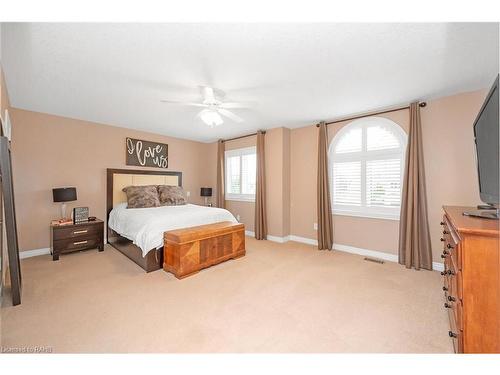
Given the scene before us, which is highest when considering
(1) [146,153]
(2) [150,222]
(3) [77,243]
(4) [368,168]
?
(1) [146,153]

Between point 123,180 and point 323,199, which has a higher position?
point 123,180

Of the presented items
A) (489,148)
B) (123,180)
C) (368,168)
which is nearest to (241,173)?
(123,180)

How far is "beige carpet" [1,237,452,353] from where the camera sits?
5.34ft

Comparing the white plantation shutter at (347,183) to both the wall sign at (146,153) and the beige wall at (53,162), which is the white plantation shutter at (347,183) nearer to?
the wall sign at (146,153)

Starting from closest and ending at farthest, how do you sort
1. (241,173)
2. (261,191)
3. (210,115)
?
(210,115)
(261,191)
(241,173)

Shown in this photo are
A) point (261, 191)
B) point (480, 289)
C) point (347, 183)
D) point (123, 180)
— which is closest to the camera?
point (480, 289)

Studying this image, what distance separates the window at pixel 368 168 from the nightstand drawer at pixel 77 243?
425 cm

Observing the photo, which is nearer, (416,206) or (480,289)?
(480,289)

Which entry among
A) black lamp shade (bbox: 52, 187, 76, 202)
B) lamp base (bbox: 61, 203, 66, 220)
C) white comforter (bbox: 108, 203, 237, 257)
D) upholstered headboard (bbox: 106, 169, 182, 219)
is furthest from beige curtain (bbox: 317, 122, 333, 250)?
lamp base (bbox: 61, 203, 66, 220)

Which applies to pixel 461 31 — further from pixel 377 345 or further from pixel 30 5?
pixel 30 5

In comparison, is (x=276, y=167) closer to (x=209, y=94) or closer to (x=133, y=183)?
(x=209, y=94)

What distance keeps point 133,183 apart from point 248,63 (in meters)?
3.64

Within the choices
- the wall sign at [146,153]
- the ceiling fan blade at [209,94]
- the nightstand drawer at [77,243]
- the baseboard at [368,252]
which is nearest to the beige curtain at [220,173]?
the wall sign at [146,153]

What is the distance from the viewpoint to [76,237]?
11.4ft
